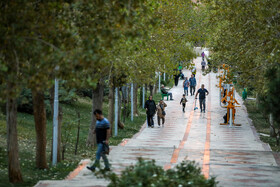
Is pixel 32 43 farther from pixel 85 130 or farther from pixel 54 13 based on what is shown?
pixel 85 130

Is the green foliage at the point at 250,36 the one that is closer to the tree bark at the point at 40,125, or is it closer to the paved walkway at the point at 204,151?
the paved walkway at the point at 204,151

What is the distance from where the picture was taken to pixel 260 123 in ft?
111

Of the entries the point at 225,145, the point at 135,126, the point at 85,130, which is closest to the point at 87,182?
the point at 225,145

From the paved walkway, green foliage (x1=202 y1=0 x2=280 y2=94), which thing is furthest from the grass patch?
green foliage (x1=202 y1=0 x2=280 y2=94)

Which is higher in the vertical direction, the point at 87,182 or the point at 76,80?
the point at 76,80

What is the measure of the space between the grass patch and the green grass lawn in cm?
630

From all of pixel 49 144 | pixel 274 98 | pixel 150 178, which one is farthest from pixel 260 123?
pixel 150 178

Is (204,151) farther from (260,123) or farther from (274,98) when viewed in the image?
(260,123)

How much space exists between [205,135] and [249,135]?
2130 millimetres

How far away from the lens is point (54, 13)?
12.2 meters

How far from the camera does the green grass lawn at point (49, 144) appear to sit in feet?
52.4

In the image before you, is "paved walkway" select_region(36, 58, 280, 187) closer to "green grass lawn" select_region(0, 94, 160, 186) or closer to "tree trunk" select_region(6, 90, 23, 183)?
"green grass lawn" select_region(0, 94, 160, 186)

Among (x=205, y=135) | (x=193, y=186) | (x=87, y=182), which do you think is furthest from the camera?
(x=205, y=135)

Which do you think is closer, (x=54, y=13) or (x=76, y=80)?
(x=76, y=80)
